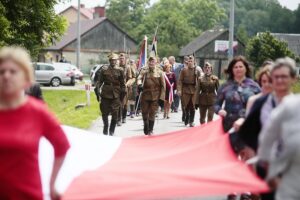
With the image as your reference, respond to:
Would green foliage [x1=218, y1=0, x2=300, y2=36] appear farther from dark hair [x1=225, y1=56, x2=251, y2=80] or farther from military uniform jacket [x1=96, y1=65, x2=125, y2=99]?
dark hair [x1=225, y1=56, x2=251, y2=80]

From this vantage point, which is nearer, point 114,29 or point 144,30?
point 114,29

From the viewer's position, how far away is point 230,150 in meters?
6.76

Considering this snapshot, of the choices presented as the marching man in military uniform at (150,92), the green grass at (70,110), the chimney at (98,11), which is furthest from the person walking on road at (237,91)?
the chimney at (98,11)

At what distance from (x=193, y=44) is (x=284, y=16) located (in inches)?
1272

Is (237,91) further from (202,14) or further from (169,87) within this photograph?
(202,14)

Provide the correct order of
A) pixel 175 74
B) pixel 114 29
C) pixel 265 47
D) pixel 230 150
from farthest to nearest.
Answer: pixel 114 29
pixel 265 47
pixel 175 74
pixel 230 150

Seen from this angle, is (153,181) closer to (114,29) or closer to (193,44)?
(114,29)

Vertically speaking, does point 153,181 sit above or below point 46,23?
below

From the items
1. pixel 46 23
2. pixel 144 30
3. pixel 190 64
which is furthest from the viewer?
pixel 144 30

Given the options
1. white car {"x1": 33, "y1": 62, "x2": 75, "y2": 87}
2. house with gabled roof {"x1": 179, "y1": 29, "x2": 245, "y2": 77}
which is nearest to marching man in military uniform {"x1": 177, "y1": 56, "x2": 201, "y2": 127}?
white car {"x1": 33, "y1": 62, "x2": 75, "y2": 87}

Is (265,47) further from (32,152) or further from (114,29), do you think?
(32,152)

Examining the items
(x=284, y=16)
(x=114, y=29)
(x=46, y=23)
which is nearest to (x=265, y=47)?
(x=114, y=29)

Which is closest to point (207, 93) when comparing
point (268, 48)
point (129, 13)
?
point (268, 48)

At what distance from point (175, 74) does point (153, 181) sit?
17793 mm
